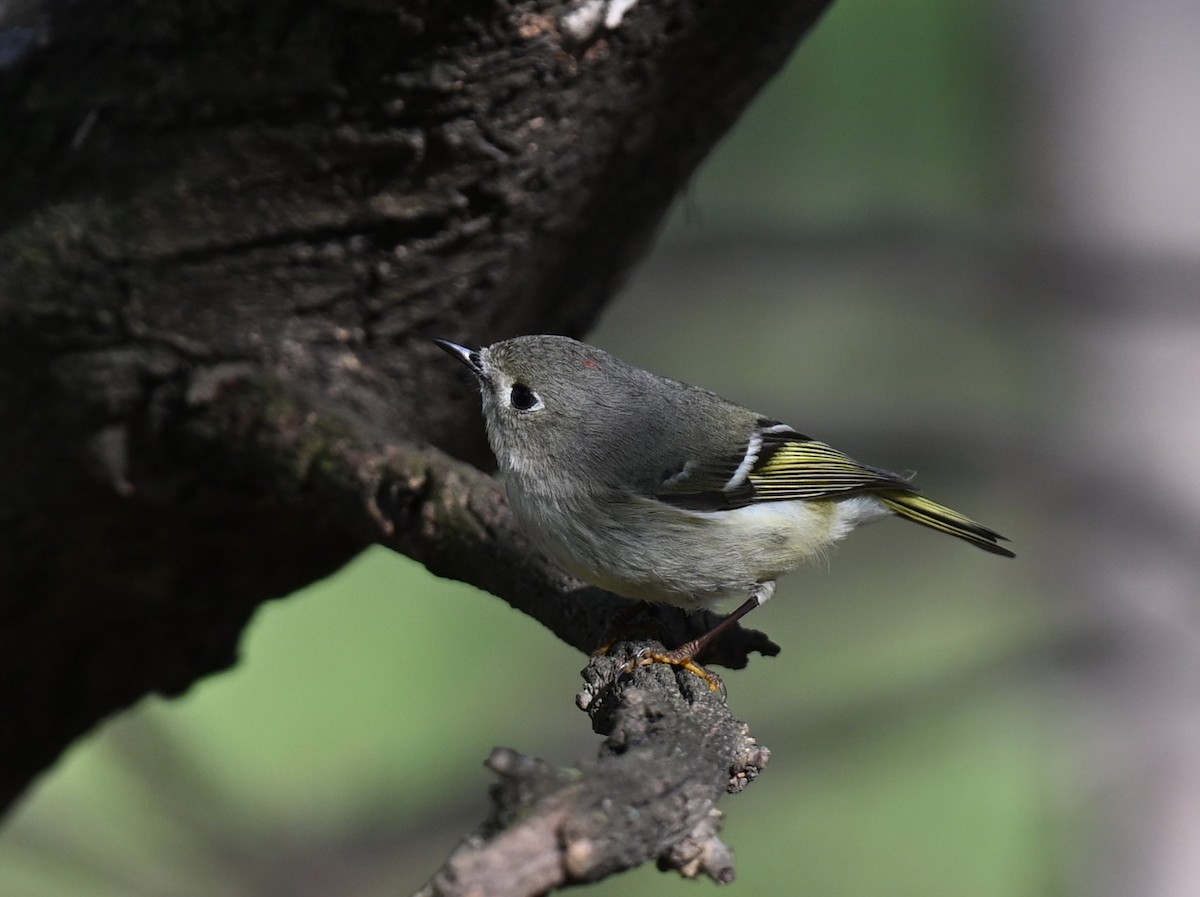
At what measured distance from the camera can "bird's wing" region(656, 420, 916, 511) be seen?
81.3 inches

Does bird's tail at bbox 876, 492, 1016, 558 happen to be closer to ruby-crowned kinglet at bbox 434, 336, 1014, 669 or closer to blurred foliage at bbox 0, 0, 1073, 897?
ruby-crowned kinglet at bbox 434, 336, 1014, 669

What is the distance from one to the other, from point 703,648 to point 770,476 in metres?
0.47

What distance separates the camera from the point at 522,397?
7.00ft

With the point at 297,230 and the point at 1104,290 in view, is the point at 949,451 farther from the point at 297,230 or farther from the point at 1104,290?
the point at 297,230

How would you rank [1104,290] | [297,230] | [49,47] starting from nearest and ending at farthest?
1. [49,47]
2. [297,230]
3. [1104,290]

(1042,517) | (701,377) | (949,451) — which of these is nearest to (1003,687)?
(1042,517)

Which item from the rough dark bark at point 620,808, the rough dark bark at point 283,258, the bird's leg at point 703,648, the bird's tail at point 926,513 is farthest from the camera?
the bird's tail at point 926,513

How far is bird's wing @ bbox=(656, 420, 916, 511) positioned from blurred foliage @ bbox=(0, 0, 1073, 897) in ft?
4.68

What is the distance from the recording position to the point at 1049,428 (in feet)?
12.8

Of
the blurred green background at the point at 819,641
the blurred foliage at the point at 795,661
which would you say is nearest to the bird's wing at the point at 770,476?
the blurred green background at the point at 819,641

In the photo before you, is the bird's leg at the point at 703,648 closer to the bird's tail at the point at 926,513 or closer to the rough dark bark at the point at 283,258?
the rough dark bark at the point at 283,258

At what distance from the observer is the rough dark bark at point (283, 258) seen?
1841 millimetres

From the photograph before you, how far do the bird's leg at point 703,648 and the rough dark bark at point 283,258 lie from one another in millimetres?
46

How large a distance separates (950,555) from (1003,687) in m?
1.51
